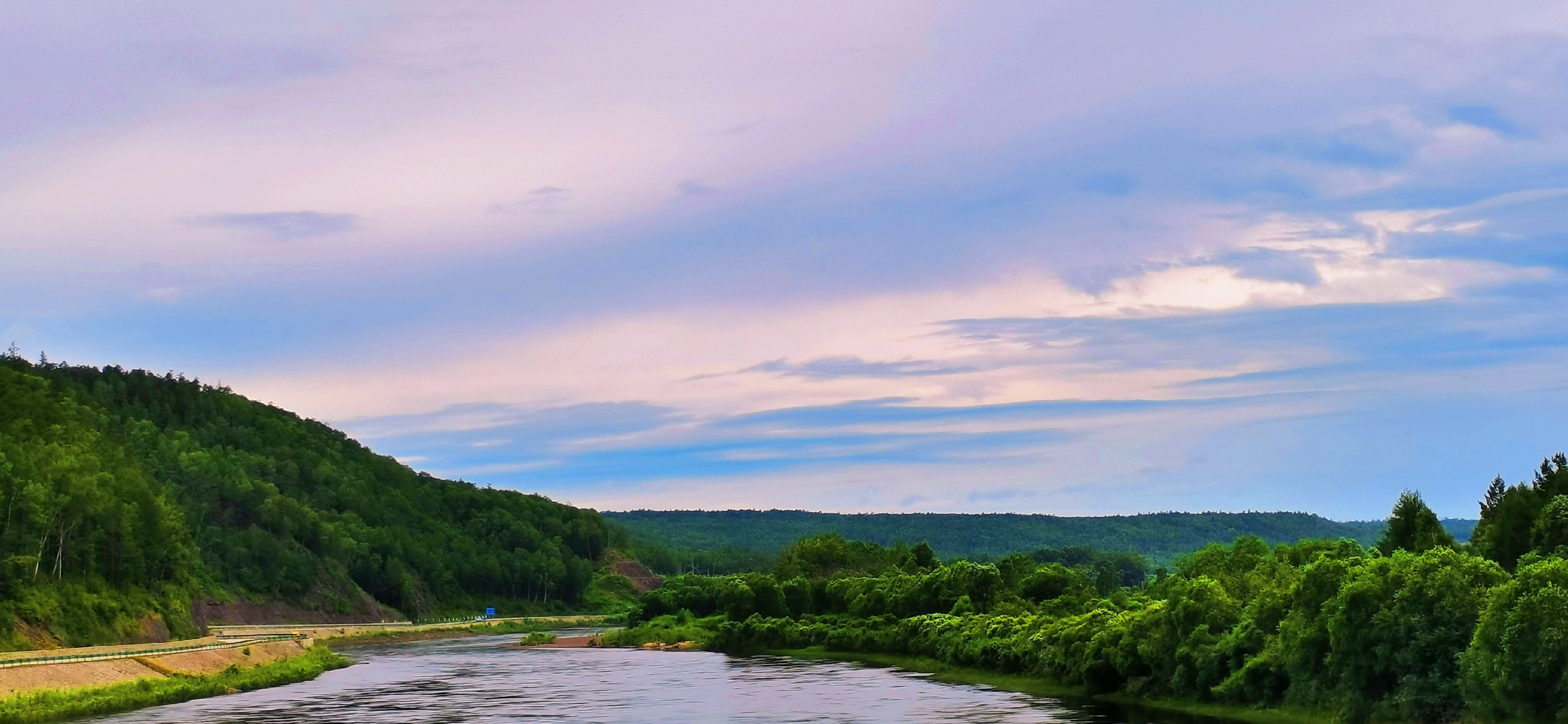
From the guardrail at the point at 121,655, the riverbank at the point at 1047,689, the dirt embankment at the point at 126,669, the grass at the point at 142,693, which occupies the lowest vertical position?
the riverbank at the point at 1047,689

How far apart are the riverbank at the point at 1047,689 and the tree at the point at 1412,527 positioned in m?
30.8

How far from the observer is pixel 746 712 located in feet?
316

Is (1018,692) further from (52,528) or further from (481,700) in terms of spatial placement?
(52,528)

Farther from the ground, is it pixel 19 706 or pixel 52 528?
pixel 52 528

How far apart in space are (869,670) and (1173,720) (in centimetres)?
5370

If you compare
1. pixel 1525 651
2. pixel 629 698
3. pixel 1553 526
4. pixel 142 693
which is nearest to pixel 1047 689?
pixel 629 698

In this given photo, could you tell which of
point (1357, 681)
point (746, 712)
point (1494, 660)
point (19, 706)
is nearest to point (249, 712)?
point (19, 706)

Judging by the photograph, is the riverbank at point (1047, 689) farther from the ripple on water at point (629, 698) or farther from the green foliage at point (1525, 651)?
the green foliage at point (1525, 651)

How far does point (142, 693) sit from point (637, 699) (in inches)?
1380

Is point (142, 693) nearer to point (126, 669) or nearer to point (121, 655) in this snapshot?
point (126, 669)

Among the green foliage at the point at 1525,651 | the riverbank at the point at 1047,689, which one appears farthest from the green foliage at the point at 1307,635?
the riverbank at the point at 1047,689

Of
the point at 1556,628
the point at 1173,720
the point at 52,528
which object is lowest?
the point at 1173,720

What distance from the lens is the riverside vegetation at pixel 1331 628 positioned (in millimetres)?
68000

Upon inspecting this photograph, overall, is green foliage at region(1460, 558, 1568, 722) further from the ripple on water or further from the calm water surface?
the ripple on water
